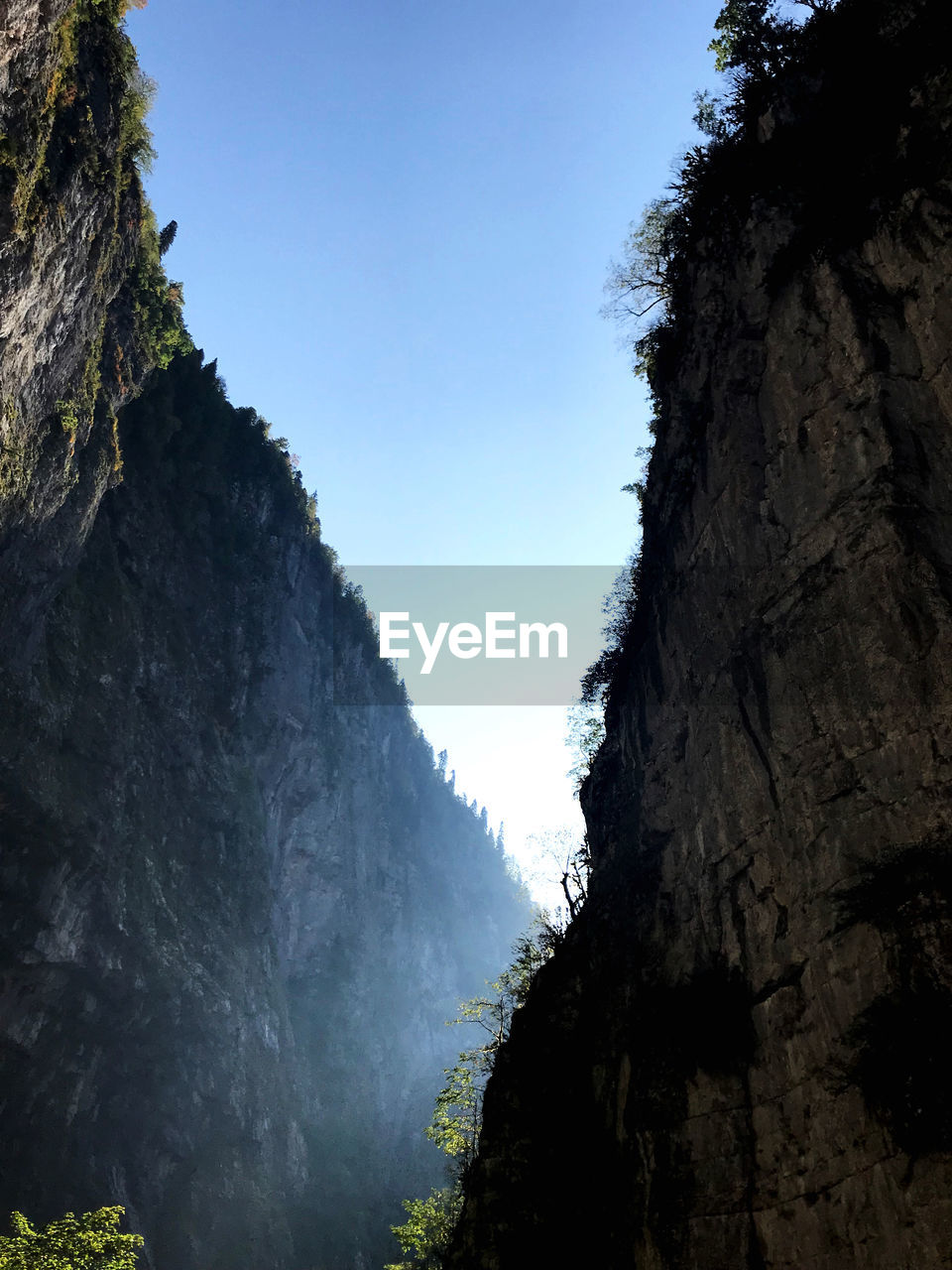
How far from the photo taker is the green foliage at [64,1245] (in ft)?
63.5

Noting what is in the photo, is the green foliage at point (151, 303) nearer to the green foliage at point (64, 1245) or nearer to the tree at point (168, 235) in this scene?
the tree at point (168, 235)

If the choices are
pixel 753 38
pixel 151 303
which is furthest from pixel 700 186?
pixel 151 303

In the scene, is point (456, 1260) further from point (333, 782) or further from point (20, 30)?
point (333, 782)

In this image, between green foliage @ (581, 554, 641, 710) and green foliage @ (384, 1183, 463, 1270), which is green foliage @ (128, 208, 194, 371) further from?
green foliage @ (384, 1183, 463, 1270)

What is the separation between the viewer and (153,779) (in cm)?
3706

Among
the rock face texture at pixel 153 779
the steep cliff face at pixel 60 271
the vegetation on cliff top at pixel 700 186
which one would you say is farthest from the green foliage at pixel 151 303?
→ the vegetation on cliff top at pixel 700 186

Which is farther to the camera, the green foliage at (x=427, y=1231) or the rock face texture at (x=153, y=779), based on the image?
the green foliage at (x=427, y=1231)

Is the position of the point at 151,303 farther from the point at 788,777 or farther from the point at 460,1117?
the point at 460,1117

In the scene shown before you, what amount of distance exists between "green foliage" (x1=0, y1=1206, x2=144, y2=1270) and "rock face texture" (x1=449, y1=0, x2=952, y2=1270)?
10133mm

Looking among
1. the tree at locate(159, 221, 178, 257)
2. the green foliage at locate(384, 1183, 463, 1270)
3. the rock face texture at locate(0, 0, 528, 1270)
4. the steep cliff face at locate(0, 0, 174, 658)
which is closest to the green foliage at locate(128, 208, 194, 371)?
the rock face texture at locate(0, 0, 528, 1270)

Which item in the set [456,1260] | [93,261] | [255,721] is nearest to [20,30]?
[93,261]

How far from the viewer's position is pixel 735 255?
16.7m

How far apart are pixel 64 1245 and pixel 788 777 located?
68.3 feet

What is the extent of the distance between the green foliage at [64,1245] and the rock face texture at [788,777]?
10133mm
